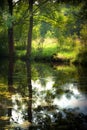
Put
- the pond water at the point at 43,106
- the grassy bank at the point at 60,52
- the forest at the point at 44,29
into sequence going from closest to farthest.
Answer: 1. the pond water at the point at 43,106
2. the grassy bank at the point at 60,52
3. the forest at the point at 44,29

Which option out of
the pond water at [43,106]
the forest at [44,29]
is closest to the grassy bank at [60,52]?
the forest at [44,29]

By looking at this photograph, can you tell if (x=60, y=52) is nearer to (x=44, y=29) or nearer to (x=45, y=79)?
(x=44, y=29)

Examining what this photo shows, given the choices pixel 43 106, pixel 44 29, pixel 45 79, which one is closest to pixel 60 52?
pixel 44 29

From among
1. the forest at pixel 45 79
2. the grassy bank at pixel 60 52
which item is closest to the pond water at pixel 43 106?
the forest at pixel 45 79

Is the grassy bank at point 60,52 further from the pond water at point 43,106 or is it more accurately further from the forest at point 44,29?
the pond water at point 43,106

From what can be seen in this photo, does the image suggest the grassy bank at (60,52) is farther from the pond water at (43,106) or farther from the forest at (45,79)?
the pond water at (43,106)

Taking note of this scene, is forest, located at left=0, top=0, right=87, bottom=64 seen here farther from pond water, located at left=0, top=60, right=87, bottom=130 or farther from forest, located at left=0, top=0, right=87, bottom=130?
pond water, located at left=0, top=60, right=87, bottom=130

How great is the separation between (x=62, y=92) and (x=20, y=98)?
103 inches

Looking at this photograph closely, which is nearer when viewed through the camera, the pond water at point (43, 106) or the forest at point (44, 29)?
the pond water at point (43, 106)

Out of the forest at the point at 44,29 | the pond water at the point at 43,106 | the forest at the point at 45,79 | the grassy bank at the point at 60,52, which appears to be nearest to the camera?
the pond water at the point at 43,106

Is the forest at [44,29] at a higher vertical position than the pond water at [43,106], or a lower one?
higher

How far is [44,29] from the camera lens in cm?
A: 4644

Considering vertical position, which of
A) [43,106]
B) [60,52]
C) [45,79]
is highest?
[60,52]

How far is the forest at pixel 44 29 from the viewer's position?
35500mm
